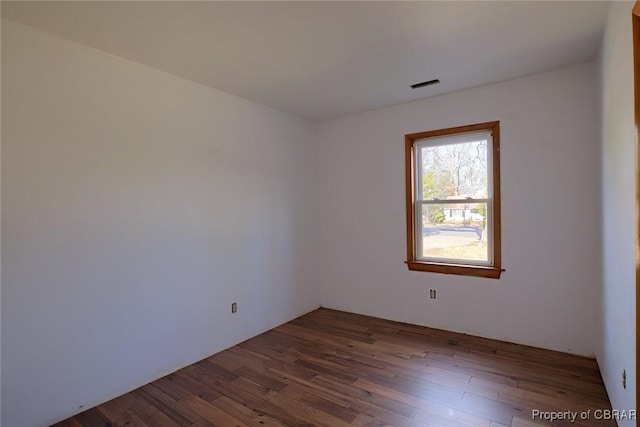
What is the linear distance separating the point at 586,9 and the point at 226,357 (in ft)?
12.6

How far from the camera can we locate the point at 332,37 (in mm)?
2295

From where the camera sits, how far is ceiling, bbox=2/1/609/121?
1.97m

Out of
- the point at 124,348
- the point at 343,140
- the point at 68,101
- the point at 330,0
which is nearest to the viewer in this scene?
the point at 330,0

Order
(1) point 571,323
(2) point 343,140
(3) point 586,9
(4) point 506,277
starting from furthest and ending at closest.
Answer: (2) point 343,140, (4) point 506,277, (1) point 571,323, (3) point 586,9

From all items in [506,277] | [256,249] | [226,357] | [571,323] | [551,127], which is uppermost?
[551,127]

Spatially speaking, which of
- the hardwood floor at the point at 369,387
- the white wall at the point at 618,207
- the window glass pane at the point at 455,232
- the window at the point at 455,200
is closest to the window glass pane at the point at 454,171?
the window at the point at 455,200

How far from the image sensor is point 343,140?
171 inches

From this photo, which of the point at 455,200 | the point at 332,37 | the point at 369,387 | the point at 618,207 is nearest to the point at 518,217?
the point at 455,200

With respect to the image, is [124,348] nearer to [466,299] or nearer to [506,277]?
[466,299]

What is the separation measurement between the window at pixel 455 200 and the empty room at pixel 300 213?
0.02m

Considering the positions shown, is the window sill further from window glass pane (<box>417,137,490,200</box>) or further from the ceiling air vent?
the ceiling air vent

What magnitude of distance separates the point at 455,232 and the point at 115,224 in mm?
3298

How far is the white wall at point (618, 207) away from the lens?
1.62 m

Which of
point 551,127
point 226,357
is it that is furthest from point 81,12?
point 551,127
